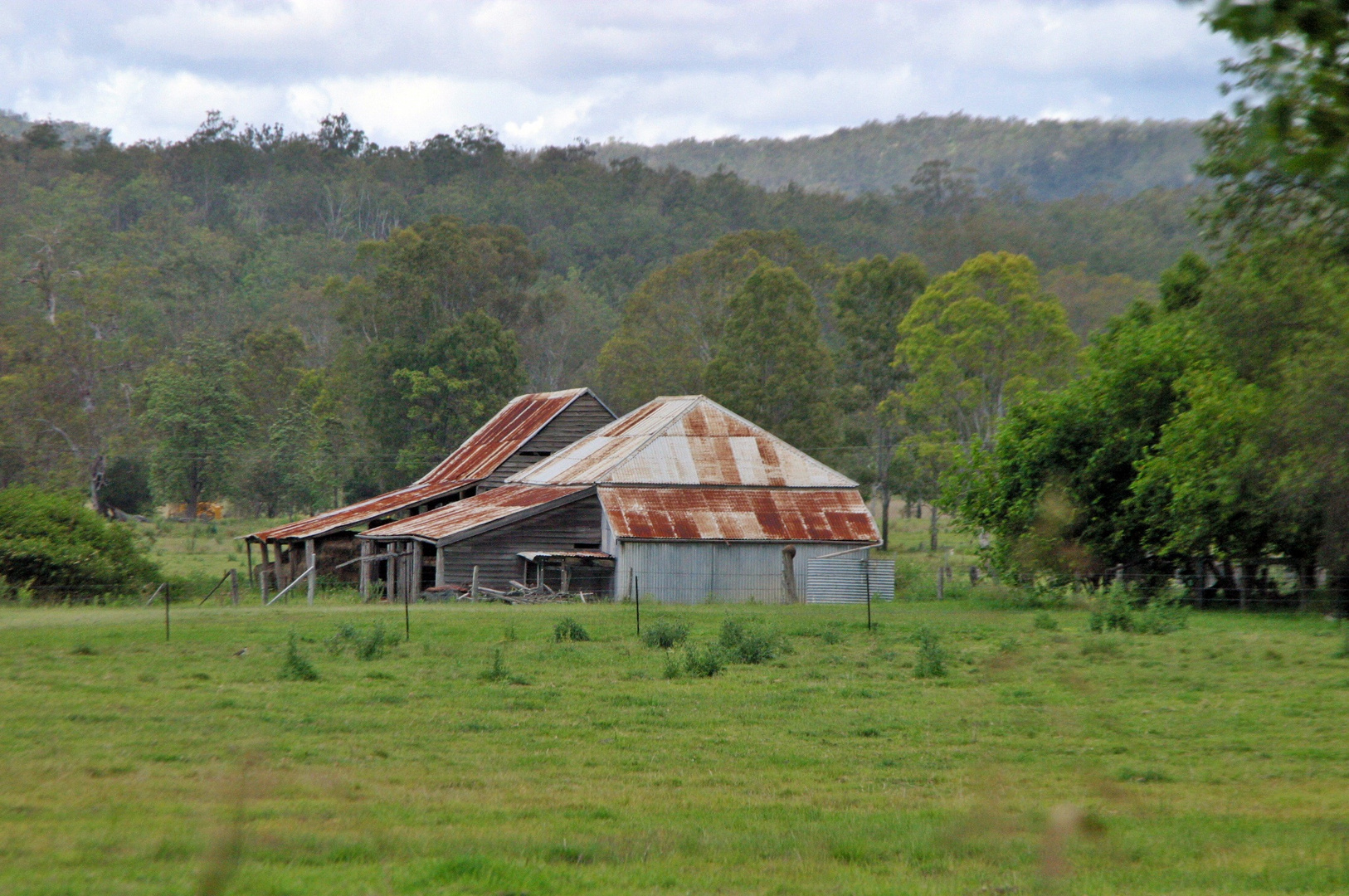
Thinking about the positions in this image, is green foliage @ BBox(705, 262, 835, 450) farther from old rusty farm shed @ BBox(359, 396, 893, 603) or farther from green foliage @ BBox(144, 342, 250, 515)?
green foliage @ BBox(144, 342, 250, 515)

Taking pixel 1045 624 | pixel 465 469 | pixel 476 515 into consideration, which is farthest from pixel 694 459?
pixel 1045 624

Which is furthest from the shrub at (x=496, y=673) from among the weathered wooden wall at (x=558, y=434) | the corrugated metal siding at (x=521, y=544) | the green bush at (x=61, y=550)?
the weathered wooden wall at (x=558, y=434)

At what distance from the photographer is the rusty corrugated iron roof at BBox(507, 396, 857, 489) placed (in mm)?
39438

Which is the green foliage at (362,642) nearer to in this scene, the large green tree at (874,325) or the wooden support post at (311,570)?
the wooden support post at (311,570)

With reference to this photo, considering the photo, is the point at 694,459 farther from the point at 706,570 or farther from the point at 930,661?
the point at 930,661

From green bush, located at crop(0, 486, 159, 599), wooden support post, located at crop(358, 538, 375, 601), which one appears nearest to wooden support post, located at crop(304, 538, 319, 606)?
wooden support post, located at crop(358, 538, 375, 601)

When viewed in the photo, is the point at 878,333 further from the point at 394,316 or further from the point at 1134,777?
the point at 1134,777

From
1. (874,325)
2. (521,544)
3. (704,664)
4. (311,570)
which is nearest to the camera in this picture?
(704,664)

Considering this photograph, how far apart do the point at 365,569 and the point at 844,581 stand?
14.0m

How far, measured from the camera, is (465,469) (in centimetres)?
4922

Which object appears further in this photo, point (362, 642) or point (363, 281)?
point (363, 281)

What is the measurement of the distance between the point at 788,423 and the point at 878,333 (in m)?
9.58

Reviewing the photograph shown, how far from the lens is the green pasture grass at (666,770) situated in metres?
7.65

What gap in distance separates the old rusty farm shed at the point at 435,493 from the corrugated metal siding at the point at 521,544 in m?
1.89
